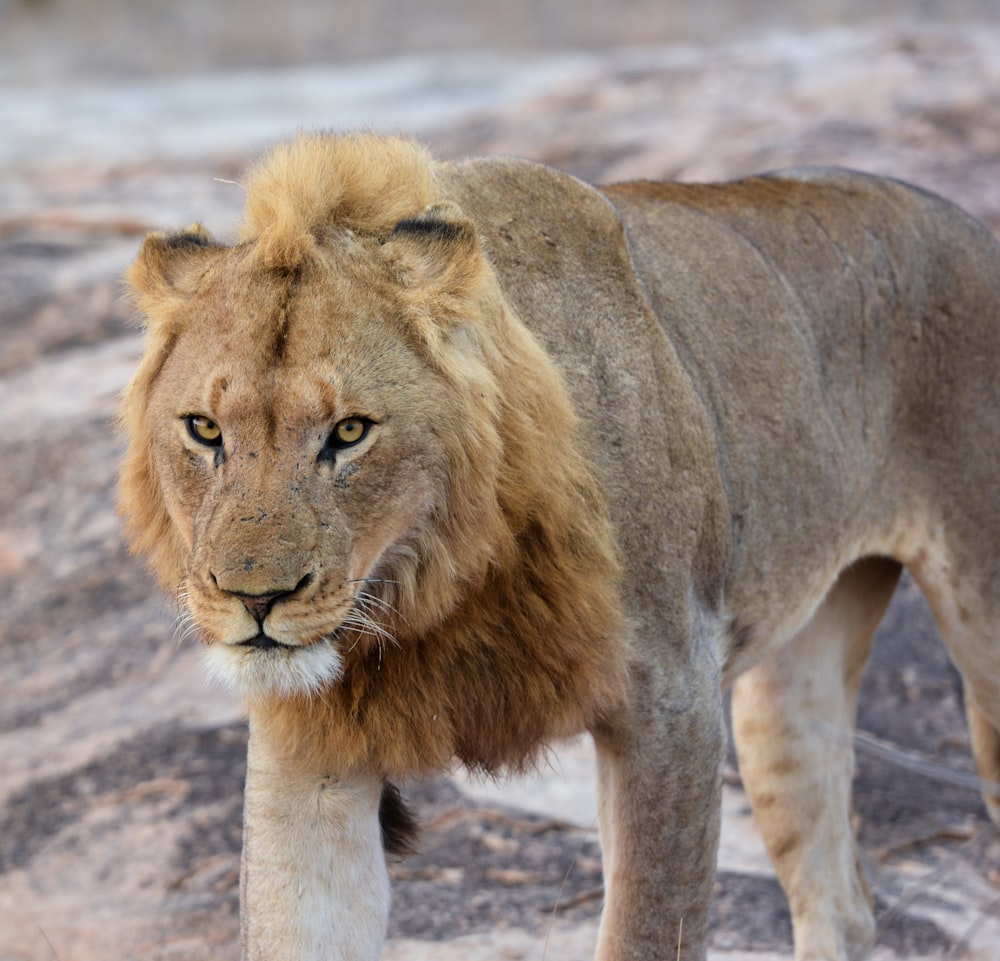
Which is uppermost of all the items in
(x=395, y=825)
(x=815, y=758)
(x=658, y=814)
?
(x=658, y=814)

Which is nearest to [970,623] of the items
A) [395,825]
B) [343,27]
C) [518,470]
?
[395,825]

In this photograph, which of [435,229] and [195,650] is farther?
[195,650]

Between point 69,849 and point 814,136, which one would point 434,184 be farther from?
point 814,136

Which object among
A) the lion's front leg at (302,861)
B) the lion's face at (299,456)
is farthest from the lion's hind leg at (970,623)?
the lion's face at (299,456)

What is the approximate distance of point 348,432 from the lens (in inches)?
91.9

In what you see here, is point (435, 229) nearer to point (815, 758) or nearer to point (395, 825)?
point (395, 825)

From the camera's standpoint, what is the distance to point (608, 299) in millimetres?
2953

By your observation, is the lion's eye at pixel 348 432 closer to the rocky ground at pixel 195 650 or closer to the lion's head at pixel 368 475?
the lion's head at pixel 368 475

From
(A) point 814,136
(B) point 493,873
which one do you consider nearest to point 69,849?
(B) point 493,873

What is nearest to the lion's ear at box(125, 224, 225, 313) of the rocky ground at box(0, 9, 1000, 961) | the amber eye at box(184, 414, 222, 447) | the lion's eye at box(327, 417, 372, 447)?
the amber eye at box(184, 414, 222, 447)

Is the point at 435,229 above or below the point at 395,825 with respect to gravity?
above

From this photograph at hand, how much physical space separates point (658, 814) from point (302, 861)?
0.69 m

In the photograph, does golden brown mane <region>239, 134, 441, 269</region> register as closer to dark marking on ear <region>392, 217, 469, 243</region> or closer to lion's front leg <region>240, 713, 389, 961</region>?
dark marking on ear <region>392, 217, 469, 243</region>

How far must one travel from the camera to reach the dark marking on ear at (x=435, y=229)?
2.46 metres
